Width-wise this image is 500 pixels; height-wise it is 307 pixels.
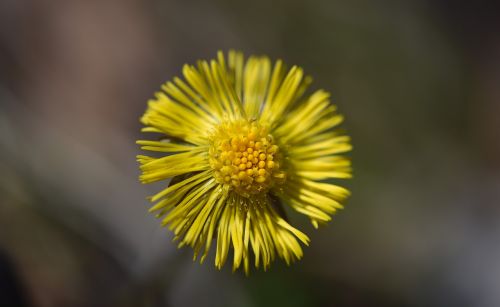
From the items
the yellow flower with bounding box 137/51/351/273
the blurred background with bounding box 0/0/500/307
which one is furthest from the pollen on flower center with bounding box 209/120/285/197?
the blurred background with bounding box 0/0/500/307

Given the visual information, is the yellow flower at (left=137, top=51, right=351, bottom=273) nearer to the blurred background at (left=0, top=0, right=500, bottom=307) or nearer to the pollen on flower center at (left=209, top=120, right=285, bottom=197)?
the pollen on flower center at (left=209, top=120, right=285, bottom=197)

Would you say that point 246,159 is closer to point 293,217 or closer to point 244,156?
point 244,156

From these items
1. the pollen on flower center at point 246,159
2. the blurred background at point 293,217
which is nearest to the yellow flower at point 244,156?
the pollen on flower center at point 246,159

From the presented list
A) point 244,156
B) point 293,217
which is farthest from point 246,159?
point 293,217
